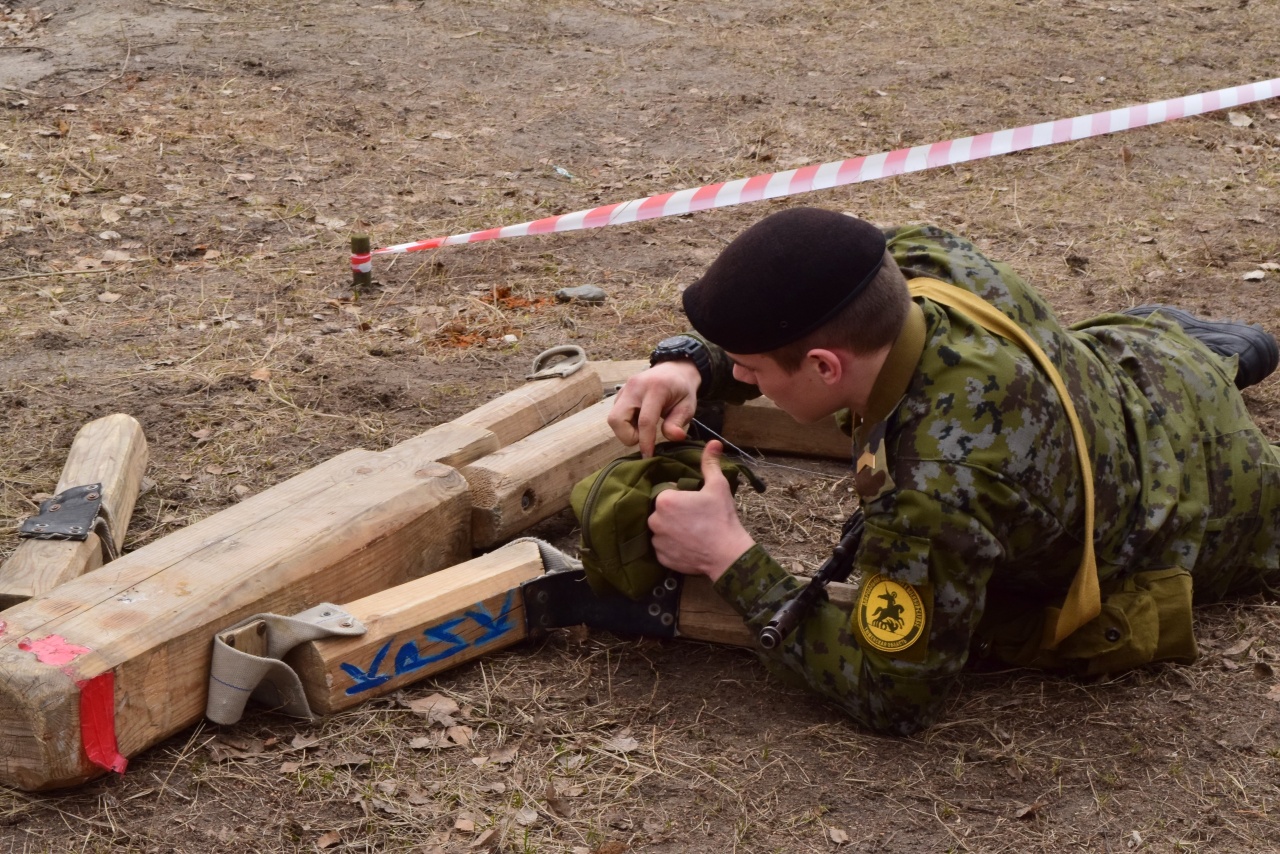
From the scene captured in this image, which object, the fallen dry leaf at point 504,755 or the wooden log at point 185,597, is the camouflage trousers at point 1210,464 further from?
the wooden log at point 185,597

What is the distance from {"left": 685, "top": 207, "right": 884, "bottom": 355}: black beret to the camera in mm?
2617

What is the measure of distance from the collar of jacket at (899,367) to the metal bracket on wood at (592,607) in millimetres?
828

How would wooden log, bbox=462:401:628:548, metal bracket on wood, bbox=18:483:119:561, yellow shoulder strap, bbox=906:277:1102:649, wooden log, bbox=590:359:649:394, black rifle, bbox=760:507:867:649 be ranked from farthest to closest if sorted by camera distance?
wooden log, bbox=590:359:649:394, wooden log, bbox=462:401:628:548, metal bracket on wood, bbox=18:483:119:561, black rifle, bbox=760:507:867:649, yellow shoulder strap, bbox=906:277:1102:649

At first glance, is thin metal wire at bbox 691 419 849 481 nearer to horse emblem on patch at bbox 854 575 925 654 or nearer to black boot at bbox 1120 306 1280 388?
black boot at bbox 1120 306 1280 388

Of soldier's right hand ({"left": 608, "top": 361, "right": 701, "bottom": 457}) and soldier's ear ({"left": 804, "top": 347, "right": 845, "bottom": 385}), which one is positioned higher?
soldier's ear ({"left": 804, "top": 347, "right": 845, "bottom": 385})

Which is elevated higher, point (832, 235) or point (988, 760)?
point (832, 235)

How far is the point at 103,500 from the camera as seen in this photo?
3680 millimetres

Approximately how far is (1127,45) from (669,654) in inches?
345

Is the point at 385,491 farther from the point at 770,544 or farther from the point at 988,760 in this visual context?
the point at 988,760

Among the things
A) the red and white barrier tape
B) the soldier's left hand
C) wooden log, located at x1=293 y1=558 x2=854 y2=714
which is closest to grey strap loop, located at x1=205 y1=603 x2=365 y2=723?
wooden log, located at x1=293 y1=558 x2=854 y2=714

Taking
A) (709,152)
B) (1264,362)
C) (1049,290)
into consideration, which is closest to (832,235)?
(1264,362)

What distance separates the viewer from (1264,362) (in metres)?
4.23

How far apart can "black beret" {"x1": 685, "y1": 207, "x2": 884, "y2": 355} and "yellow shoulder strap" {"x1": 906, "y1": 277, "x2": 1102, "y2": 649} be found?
0.37m

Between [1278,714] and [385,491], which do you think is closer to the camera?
[1278,714]
